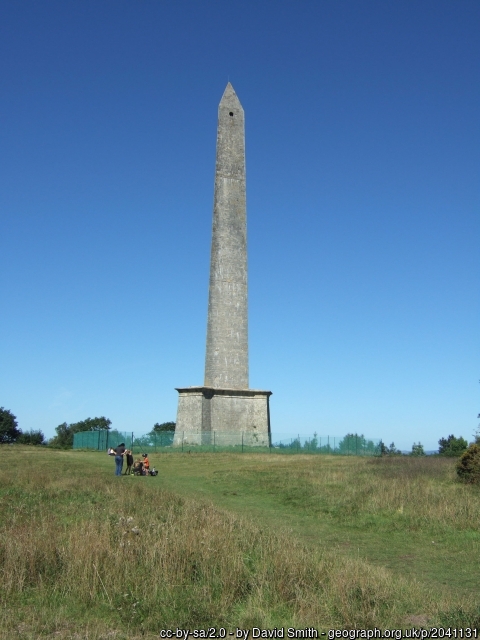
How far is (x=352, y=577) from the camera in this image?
7.75 meters

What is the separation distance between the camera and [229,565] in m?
8.12

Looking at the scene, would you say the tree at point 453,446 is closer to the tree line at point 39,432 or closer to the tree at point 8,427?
the tree line at point 39,432

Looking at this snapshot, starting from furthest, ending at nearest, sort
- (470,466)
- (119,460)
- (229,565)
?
1. (119,460)
2. (470,466)
3. (229,565)

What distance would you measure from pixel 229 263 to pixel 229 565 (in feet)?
110

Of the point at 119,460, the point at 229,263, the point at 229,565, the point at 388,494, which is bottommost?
the point at 229,565

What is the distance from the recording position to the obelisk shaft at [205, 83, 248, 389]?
131 feet

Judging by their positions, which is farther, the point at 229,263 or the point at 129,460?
the point at 229,263

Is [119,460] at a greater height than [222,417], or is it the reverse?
[222,417]

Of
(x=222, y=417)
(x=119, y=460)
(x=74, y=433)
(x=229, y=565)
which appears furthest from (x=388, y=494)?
(x=74, y=433)

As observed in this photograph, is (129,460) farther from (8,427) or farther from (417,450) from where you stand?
(8,427)

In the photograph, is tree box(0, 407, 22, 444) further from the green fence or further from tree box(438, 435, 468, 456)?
tree box(438, 435, 468, 456)

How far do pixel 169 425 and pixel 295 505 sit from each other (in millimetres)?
92026

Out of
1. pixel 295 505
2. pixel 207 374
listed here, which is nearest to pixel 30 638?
pixel 295 505

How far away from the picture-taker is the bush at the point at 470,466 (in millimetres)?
18938
